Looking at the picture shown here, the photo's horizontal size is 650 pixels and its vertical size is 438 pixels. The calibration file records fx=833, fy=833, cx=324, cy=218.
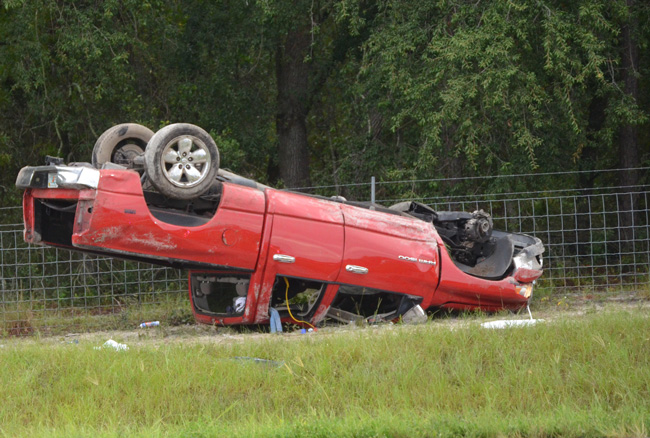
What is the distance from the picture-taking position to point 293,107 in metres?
16.7

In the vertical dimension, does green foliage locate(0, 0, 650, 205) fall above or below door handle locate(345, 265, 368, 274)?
above

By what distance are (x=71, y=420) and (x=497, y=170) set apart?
9.19 meters

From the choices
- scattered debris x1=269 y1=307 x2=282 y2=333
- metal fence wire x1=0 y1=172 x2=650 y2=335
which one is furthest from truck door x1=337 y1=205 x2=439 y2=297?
metal fence wire x1=0 y1=172 x2=650 y2=335

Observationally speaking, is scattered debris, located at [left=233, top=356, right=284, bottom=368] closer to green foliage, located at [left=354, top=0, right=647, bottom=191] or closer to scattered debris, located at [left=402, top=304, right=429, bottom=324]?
scattered debris, located at [left=402, top=304, right=429, bottom=324]

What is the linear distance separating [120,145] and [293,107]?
8.46 meters

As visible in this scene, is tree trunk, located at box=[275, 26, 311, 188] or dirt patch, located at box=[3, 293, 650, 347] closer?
dirt patch, located at box=[3, 293, 650, 347]

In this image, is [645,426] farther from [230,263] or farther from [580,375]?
[230,263]

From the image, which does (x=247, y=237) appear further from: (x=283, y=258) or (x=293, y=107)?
(x=293, y=107)

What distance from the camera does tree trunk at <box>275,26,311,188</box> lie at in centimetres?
1630

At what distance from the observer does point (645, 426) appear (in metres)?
5.35

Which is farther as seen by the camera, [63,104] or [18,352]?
[63,104]

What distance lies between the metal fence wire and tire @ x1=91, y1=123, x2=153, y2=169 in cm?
170

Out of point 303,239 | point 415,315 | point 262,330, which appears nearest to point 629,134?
point 415,315

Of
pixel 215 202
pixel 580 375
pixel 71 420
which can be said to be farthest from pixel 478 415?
pixel 215 202
